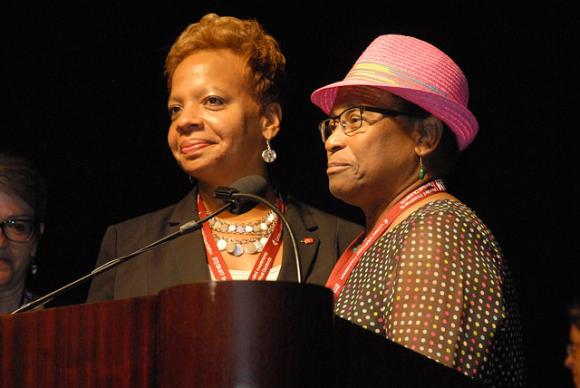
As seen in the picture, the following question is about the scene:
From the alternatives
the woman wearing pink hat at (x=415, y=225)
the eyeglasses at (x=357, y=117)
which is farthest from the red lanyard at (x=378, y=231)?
the eyeglasses at (x=357, y=117)

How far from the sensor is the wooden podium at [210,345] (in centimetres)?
154

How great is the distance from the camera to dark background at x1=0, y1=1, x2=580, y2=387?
4215 millimetres

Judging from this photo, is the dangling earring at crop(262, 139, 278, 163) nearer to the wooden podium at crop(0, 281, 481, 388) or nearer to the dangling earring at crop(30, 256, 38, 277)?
the dangling earring at crop(30, 256, 38, 277)

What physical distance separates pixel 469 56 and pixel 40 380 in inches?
116

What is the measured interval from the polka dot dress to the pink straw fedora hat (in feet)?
1.27

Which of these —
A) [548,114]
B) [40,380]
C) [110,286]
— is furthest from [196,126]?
[40,380]

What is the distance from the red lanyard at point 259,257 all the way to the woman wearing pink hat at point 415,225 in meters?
0.71

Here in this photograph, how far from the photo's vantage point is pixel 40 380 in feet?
5.61

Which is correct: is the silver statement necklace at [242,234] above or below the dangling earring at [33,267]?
above

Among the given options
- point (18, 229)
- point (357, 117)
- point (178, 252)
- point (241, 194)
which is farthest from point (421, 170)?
point (18, 229)

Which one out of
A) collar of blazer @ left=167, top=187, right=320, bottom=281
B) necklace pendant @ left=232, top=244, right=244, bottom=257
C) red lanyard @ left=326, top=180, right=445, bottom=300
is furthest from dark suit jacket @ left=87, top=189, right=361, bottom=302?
red lanyard @ left=326, top=180, right=445, bottom=300

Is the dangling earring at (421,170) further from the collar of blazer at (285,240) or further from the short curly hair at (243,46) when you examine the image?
the short curly hair at (243,46)

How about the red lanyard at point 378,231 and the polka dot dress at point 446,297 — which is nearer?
the polka dot dress at point 446,297

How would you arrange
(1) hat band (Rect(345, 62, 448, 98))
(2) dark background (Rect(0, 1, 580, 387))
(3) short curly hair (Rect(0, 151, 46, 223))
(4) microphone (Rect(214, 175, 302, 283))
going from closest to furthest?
1. (4) microphone (Rect(214, 175, 302, 283))
2. (1) hat band (Rect(345, 62, 448, 98))
3. (3) short curly hair (Rect(0, 151, 46, 223))
4. (2) dark background (Rect(0, 1, 580, 387))
